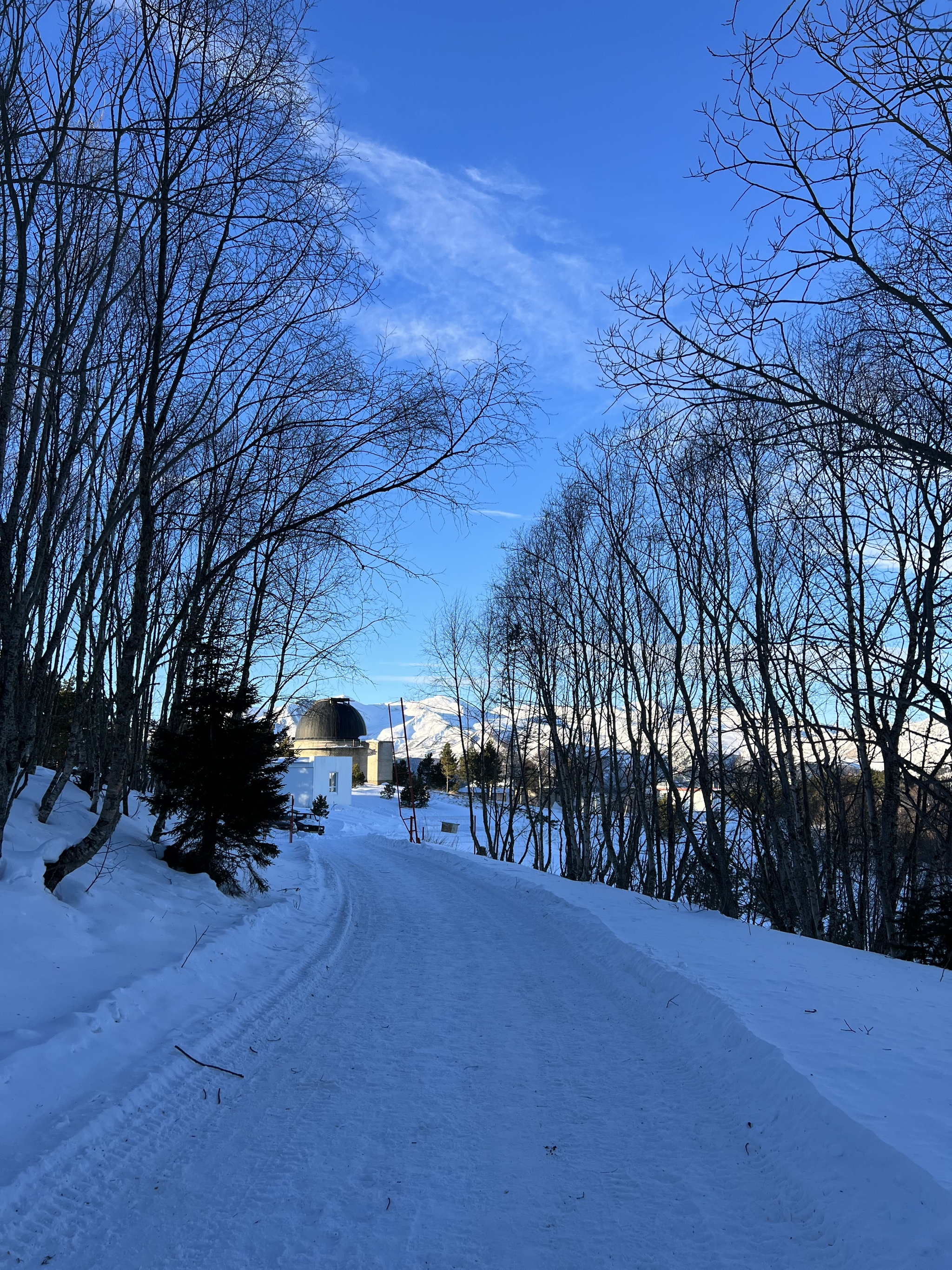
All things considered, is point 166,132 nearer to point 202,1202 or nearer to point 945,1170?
point 202,1202

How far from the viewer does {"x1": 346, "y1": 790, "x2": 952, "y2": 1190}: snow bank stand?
149 inches

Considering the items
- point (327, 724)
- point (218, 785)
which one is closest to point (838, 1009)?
point (218, 785)

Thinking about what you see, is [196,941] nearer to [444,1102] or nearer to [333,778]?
[444,1102]

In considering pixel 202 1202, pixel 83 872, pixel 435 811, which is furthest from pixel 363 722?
pixel 202 1202

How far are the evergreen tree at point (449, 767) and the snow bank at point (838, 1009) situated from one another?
63.3m

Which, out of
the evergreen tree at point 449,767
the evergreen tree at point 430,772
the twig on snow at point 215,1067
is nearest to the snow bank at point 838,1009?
the twig on snow at point 215,1067

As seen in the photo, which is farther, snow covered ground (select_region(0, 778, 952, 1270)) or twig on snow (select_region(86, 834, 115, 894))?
twig on snow (select_region(86, 834, 115, 894))

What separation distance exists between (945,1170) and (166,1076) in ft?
12.7

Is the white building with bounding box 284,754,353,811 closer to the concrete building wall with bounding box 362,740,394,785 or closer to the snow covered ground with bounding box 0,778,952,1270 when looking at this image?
the concrete building wall with bounding box 362,740,394,785

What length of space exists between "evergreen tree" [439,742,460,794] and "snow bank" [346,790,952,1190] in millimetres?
63255

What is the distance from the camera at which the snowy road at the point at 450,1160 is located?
9.15ft

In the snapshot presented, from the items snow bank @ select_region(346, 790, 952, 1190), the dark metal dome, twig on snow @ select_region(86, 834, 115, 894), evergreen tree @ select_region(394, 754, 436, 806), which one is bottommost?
evergreen tree @ select_region(394, 754, 436, 806)

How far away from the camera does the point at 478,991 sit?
21.3 ft

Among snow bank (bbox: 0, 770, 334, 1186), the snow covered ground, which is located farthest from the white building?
the snow covered ground
